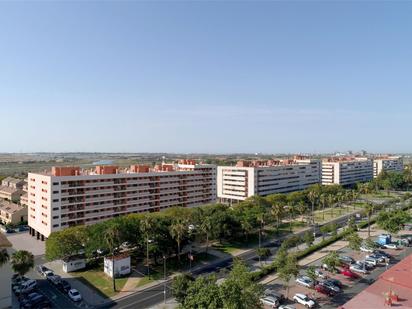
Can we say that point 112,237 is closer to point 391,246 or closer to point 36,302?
point 36,302

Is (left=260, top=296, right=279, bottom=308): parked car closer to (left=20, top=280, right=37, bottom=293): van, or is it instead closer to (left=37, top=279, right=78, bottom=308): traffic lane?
(left=37, top=279, right=78, bottom=308): traffic lane

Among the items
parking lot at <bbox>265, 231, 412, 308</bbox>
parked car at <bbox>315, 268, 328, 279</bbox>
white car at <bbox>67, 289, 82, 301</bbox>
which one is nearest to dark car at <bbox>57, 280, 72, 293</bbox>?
white car at <bbox>67, 289, 82, 301</bbox>

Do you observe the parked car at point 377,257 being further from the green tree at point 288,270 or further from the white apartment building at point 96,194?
the white apartment building at point 96,194

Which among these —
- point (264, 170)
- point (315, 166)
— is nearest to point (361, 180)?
point (315, 166)

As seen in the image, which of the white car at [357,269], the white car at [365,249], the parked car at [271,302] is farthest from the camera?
the white car at [365,249]

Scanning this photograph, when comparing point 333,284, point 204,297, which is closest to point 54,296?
point 204,297

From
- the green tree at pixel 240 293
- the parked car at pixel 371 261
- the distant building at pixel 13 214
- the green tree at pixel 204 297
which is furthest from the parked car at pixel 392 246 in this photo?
the distant building at pixel 13 214
